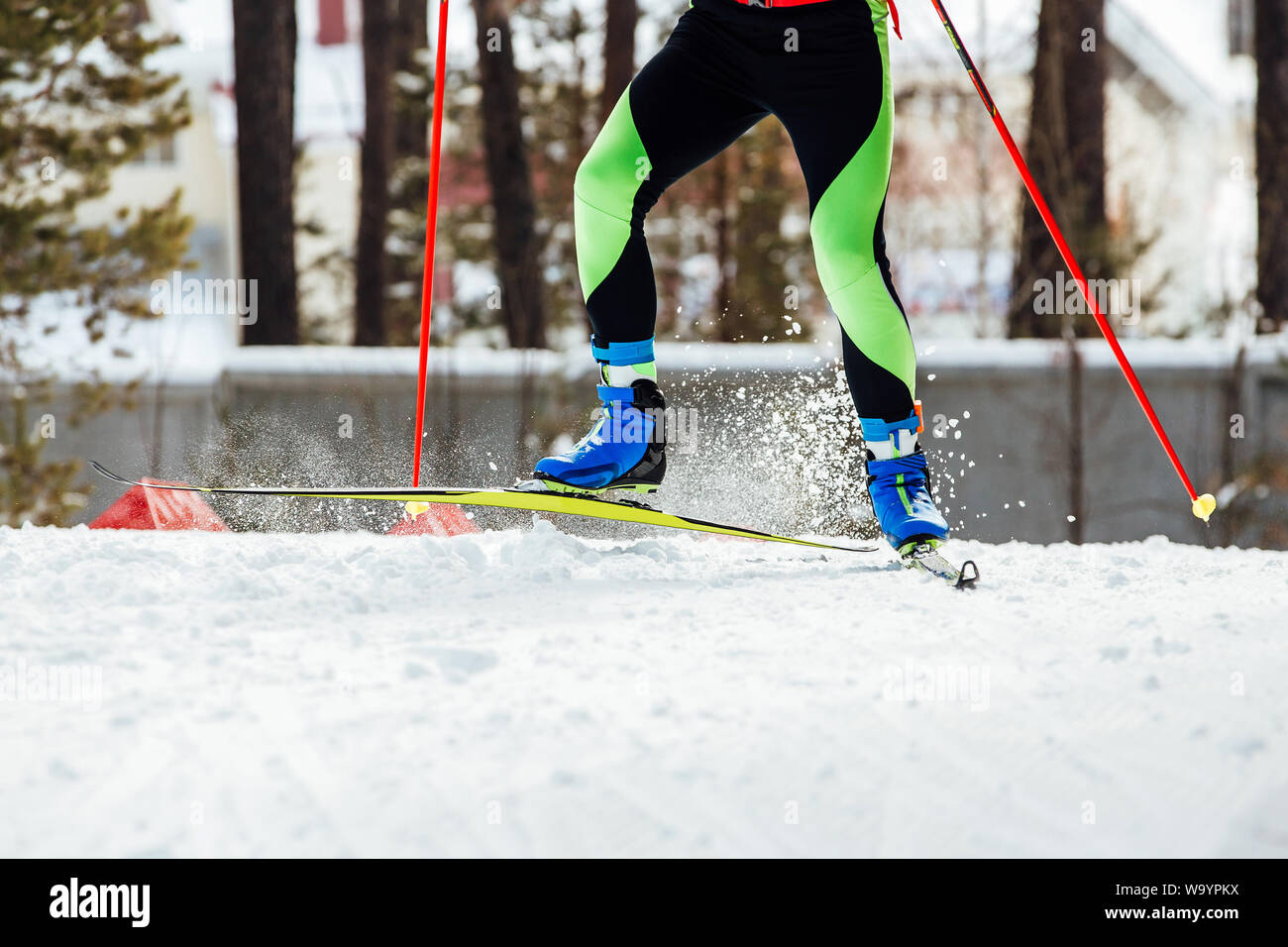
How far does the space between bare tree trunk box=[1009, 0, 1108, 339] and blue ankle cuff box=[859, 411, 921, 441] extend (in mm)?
6624

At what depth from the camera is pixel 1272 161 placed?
8.80m

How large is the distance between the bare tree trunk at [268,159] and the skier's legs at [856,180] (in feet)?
22.5

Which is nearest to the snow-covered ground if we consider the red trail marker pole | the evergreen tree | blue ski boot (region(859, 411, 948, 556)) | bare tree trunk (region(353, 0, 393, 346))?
blue ski boot (region(859, 411, 948, 556))

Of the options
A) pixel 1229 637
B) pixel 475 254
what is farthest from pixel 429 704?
pixel 475 254

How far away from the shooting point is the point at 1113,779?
4.66ft

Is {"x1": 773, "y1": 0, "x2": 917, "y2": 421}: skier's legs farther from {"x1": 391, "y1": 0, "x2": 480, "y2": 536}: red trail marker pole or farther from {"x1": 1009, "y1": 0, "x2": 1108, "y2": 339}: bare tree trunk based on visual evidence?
{"x1": 1009, "y1": 0, "x2": 1108, "y2": 339}: bare tree trunk

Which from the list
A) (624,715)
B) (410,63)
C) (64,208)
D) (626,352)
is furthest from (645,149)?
(410,63)

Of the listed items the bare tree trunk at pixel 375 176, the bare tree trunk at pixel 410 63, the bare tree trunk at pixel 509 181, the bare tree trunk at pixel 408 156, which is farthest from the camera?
the bare tree trunk at pixel 410 63

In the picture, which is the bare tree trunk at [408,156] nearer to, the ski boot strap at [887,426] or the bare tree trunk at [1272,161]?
the bare tree trunk at [1272,161]

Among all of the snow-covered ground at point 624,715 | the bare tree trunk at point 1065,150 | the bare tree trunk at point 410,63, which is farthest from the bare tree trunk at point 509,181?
the snow-covered ground at point 624,715

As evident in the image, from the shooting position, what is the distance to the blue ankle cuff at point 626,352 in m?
3.01

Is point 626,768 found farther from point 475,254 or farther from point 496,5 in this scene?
point 475,254

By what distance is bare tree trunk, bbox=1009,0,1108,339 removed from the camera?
8.91 meters

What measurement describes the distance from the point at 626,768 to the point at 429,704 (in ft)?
1.18
